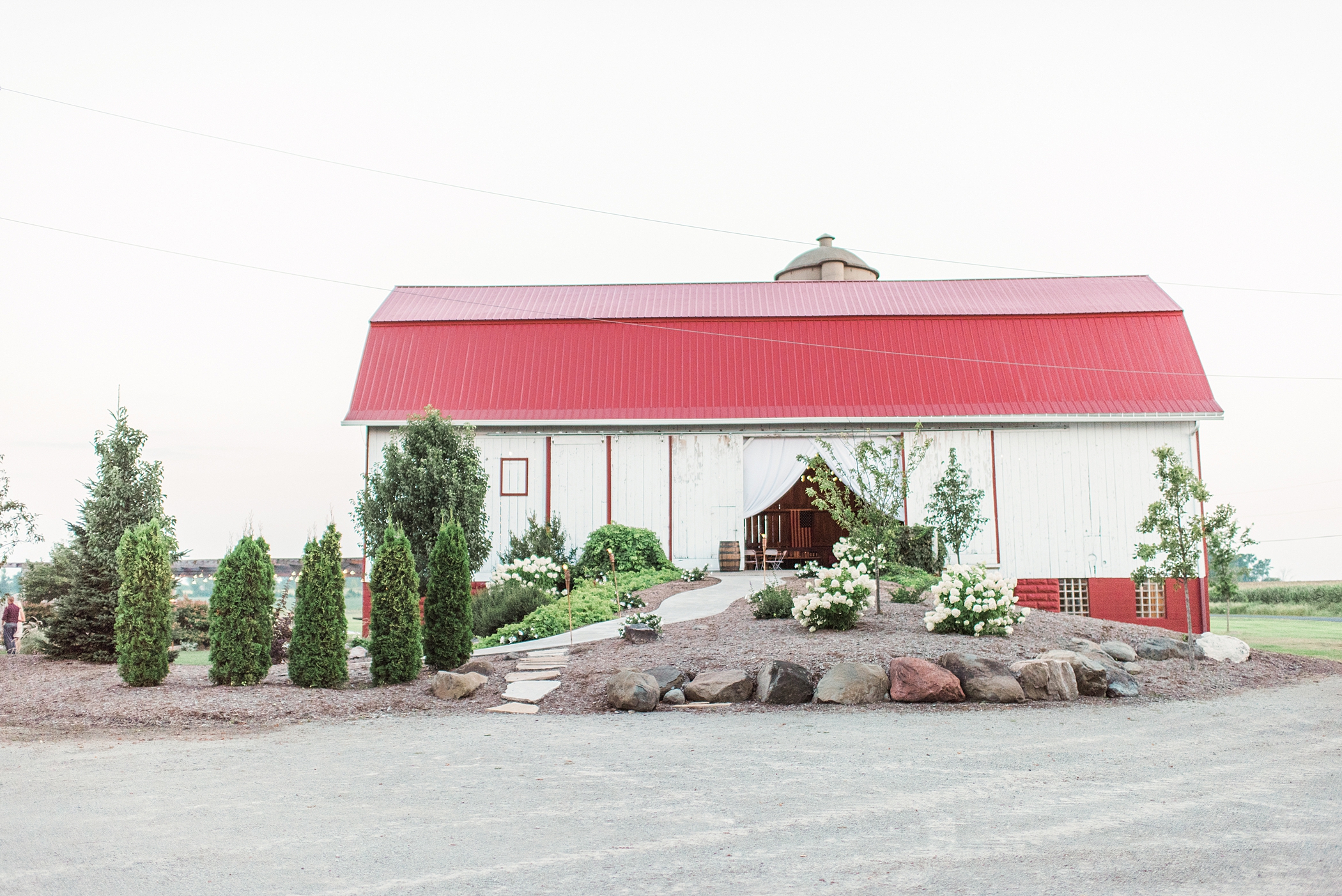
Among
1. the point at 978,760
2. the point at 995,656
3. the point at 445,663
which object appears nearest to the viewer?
the point at 978,760

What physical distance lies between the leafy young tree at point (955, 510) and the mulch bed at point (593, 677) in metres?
4.80

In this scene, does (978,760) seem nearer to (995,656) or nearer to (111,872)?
(995,656)

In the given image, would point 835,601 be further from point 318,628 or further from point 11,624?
point 11,624

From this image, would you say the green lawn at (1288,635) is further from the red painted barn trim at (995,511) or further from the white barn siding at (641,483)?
the white barn siding at (641,483)

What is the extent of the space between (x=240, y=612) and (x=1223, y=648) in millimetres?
12037

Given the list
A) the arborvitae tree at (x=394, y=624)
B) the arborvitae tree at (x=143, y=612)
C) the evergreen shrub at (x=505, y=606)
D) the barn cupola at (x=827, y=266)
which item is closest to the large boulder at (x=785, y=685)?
the arborvitae tree at (x=394, y=624)

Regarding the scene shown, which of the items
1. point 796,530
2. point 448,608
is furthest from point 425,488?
point 796,530

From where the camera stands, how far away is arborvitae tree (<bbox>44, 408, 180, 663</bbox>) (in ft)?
44.3

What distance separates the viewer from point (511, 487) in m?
21.0

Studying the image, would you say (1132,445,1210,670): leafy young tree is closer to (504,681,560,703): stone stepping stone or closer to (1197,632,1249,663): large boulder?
(1197,632,1249,663): large boulder

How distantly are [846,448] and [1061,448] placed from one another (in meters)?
4.64

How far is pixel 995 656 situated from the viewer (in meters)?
10.5

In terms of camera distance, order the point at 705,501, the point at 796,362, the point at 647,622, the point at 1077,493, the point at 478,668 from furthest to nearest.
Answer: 1. the point at 796,362
2. the point at 705,501
3. the point at 1077,493
4. the point at 647,622
5. the point at 478,668

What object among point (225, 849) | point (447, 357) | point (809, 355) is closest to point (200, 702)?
point (225, 849)
